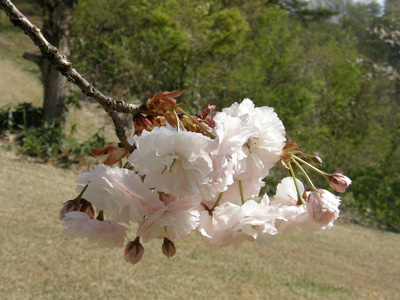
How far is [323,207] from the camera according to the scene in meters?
0.70

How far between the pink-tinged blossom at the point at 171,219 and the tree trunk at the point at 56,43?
6.04m

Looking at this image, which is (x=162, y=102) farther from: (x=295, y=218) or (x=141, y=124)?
(x=295, y=218)

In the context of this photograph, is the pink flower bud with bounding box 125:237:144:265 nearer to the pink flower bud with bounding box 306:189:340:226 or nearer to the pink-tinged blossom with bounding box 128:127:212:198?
the pink-tinged blossom with bounding box 128:127:212:198

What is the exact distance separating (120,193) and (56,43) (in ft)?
20.7

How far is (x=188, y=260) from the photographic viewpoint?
3.94 metres

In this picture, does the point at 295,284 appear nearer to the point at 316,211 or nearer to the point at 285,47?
the point at 316,211

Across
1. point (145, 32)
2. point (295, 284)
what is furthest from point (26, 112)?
point (295, 284)

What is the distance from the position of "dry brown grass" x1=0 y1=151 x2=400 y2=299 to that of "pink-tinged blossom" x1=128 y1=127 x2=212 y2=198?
2.70 m

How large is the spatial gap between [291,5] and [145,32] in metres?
10.8

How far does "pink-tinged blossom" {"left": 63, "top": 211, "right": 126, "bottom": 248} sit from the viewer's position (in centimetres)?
68

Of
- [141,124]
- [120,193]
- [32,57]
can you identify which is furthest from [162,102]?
[32,57]

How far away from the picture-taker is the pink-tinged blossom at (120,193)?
0.63 metres

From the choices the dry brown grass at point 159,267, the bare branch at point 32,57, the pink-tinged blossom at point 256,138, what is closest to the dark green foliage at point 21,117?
the bare branch at point 32,57

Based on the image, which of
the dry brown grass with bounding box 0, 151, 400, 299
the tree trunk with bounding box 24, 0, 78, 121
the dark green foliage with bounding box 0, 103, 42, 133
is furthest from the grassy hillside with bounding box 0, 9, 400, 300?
the tree trunk with bounding box 24, 0, 78, 121
